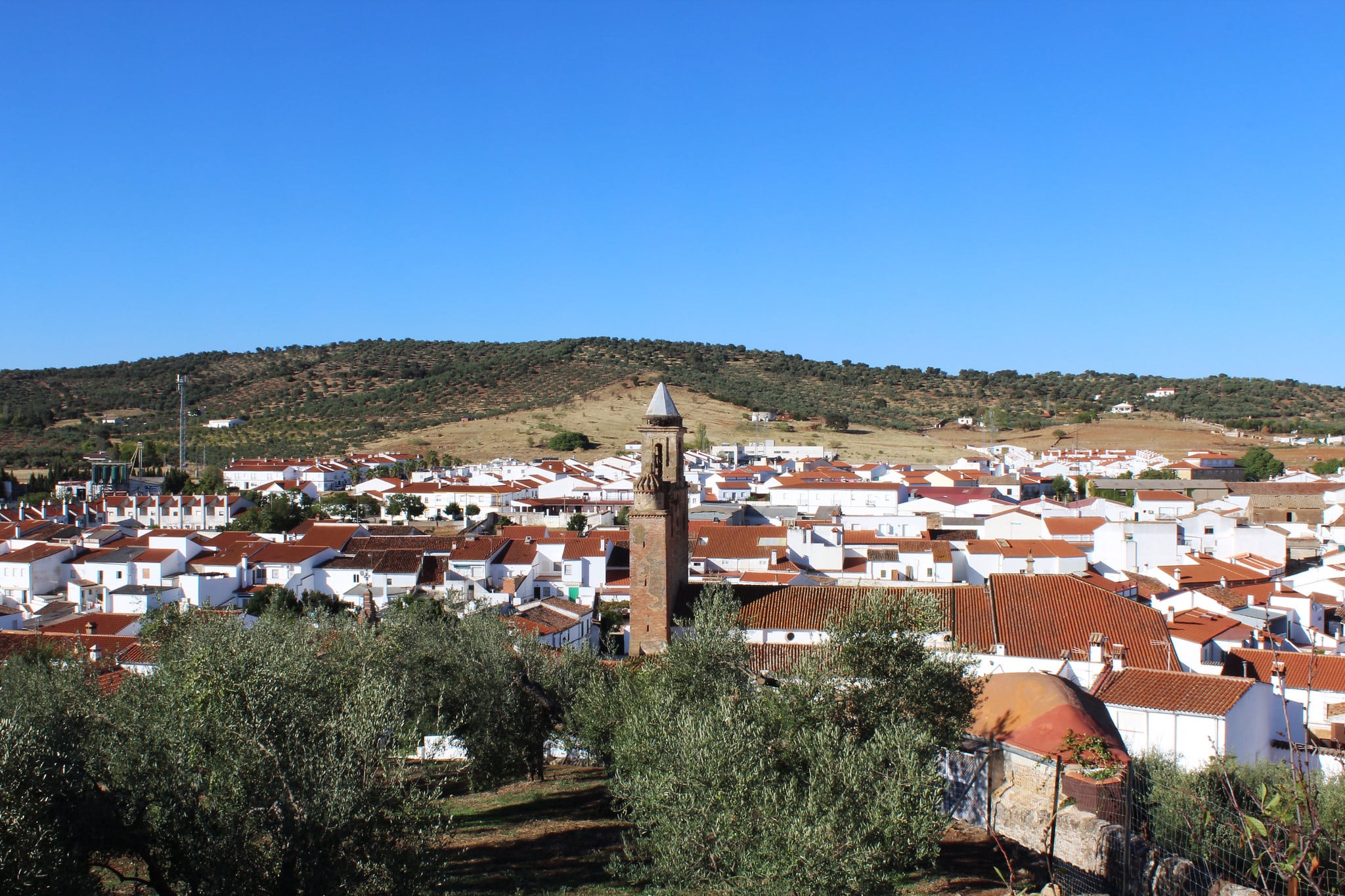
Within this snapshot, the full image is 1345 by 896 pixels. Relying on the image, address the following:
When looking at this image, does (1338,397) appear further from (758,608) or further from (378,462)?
(758,608)

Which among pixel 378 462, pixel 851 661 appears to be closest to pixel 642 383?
pixel 378 462

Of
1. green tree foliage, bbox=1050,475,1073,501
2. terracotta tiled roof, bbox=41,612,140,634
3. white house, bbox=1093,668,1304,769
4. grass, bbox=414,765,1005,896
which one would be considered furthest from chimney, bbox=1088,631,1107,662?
green tree foliage, bbox=1050,475,1073,501

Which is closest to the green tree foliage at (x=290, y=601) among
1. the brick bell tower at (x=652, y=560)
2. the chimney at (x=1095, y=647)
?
the brick bell tower at (x=652, y=560)

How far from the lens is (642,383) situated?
12481 cm

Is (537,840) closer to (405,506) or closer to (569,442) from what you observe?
(405,506)

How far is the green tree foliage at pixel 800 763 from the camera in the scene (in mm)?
9023

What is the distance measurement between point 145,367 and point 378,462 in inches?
3186

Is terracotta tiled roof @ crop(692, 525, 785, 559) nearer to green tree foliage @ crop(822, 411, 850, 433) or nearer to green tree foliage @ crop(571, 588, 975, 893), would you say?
green tree foliage @ crop(571, 588, 975, 893)

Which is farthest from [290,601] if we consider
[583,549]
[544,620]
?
[544,620]

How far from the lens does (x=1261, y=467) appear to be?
7444cm

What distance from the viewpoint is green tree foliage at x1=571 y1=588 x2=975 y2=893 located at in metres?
9.02

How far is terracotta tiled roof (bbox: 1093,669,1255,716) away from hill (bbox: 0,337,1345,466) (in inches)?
3393

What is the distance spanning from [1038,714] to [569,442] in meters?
83.9

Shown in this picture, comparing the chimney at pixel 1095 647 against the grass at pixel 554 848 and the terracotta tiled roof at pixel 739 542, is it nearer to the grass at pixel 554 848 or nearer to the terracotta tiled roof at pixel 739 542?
the grass at pixel 554 848
